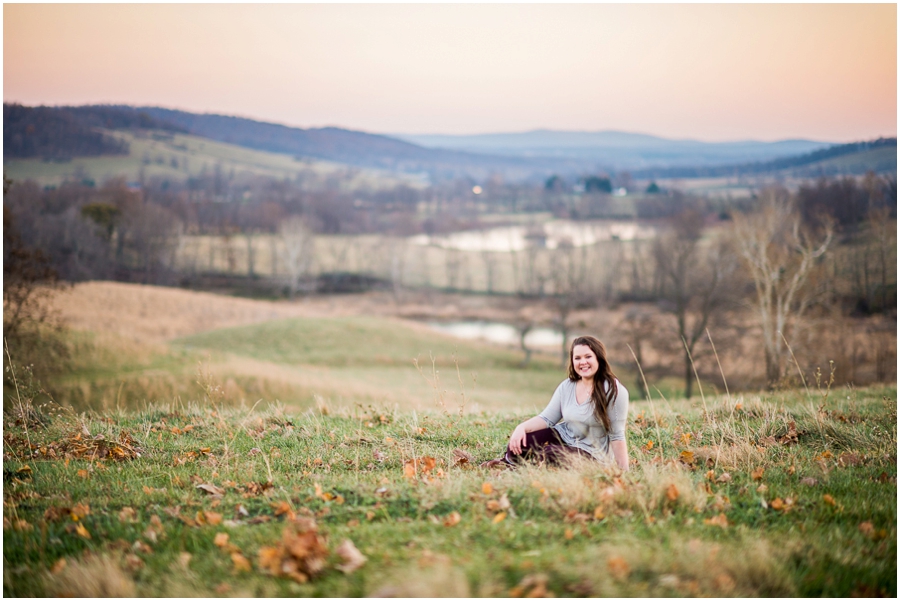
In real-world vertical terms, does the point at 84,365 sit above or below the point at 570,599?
below

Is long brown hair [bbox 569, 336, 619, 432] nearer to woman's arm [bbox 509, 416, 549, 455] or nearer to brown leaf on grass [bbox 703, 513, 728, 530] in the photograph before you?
woman's arm [bbox 509, 416, 549, 455]

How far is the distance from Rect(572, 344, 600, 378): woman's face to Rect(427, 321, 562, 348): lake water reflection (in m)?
40.3

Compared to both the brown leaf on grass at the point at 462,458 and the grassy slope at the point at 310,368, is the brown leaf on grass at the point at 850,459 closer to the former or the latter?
the brown leaf on grass at the point at 462,458

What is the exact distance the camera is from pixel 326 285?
68.8 meters

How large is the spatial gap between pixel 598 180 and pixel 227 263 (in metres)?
65.6

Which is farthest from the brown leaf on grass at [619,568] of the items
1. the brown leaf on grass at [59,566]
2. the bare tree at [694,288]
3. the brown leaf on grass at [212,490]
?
the bare tree at [694,288]

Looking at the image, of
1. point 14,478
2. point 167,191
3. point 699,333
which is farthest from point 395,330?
point 167,191

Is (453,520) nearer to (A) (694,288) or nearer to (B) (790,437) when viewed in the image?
(B) (790,437)

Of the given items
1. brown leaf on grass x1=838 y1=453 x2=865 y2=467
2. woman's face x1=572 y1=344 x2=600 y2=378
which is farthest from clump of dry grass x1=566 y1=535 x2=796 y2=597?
brown leaf on grass x1=838 y1=453 x2=865 y2=467

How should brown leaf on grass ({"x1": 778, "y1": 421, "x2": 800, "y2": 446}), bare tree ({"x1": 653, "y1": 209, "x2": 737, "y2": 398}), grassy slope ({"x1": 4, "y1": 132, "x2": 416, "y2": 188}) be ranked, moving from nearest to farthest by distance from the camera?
brown leaf on grass ({"x1": 778, "y1": 421, "x2": 800, "y2": 446}), bare tree ({"x1": 653, "y1": 209, "x2": 737, "y2": 398}), grassy slope ({"x1": 4, "y1": 132, "x2": 416, "y2": 188})

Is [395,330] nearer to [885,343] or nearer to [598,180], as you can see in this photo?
[885,343]

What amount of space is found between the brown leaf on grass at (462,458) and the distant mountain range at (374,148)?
27426 mm

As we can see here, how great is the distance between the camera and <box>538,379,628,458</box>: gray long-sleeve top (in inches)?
198

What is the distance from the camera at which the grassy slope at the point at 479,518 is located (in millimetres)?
3188
